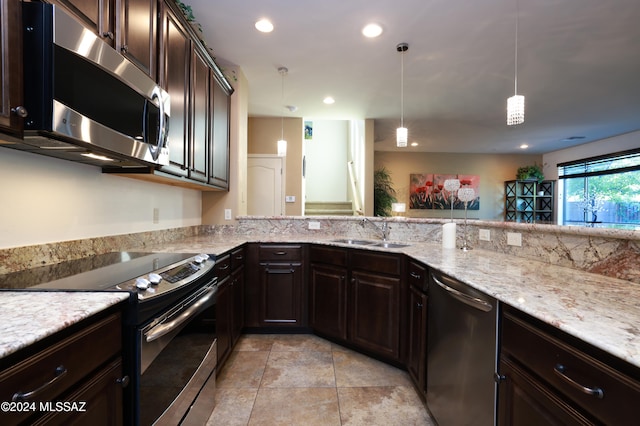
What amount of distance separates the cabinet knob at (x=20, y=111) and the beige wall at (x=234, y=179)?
7.63ft

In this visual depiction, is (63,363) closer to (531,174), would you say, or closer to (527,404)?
(527,404)

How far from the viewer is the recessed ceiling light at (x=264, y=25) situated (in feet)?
8.31

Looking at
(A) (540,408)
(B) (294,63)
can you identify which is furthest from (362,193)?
(A) (540,408)

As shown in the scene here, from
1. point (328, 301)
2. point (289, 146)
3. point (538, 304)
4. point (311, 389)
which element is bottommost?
point (311, 389)

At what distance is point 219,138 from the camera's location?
2.90 meters

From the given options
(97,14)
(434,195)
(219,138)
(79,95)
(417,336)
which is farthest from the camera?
(434,195)

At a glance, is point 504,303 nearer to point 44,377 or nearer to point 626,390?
point 626,390

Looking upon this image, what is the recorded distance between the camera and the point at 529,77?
362cm

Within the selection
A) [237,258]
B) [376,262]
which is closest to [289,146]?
[237,258]

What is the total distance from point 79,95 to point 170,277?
78cm

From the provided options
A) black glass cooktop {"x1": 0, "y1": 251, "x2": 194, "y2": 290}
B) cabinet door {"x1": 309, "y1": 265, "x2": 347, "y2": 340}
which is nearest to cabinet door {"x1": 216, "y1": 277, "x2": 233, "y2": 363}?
black glass cooktop {"x1": 0, "y1": 251, "x2": 194, "y2": 290}

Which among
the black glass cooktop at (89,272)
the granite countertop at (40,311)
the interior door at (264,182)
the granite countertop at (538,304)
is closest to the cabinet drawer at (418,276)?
the granite countertop at (538,304)

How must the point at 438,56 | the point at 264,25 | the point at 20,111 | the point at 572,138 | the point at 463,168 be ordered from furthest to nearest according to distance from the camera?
the point at 463,168 → the point at 572,138 → the point at 438,56 → the point at 264,25 → the point at 20,111

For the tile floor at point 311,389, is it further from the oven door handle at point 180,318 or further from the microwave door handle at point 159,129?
the microwave door handle at point 159,129
